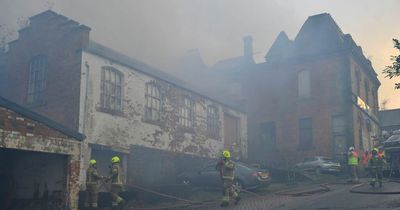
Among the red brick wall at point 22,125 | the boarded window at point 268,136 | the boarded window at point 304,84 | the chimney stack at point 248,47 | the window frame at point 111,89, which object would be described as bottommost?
the red brick wall at point 22,125

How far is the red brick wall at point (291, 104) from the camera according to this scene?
94.7 feet

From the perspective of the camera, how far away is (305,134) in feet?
98.0

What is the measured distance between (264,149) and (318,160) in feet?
25.7

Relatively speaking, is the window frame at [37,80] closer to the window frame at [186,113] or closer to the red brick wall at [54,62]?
the red brick wall at [54,62]

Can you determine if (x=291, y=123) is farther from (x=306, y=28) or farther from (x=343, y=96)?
(x=306, y=28)

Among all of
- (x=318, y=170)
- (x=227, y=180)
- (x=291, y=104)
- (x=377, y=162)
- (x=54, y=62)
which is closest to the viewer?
(x=227, y=180)

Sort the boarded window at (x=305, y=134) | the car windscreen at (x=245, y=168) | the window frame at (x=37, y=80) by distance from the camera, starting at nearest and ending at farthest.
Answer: the car windscreen at (x=245, y=168) → the window frame at (x=37, y=80) → the boarded window at (x=305, y=134)

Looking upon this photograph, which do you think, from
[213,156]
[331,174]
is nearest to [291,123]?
[331,174]

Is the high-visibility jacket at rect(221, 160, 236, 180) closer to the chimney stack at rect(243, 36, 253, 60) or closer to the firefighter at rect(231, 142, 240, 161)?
the firefighter at rect(231, 142, 240, 161)

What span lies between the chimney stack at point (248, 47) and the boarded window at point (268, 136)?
24.0ft

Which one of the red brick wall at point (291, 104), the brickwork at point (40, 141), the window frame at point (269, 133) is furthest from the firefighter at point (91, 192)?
the window frame at point (269, 133)

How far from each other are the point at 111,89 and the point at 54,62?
2.55m

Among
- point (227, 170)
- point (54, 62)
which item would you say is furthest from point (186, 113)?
point (227, 170)

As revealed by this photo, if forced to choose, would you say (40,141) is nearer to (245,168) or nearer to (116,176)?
(116,176)
